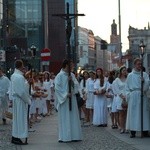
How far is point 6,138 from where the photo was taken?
55.1ft

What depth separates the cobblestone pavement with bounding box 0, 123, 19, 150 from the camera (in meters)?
14.6

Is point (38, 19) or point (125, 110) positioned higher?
point (38, 19)

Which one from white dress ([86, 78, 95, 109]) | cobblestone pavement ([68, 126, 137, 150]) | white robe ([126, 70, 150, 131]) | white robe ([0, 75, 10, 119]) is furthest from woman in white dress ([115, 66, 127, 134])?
white robe ([0, 75, 10, 119])

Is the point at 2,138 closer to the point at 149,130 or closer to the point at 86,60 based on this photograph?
the point at 149,130

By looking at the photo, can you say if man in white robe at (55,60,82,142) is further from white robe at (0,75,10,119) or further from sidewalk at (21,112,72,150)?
white robe at (0,75,10,119)

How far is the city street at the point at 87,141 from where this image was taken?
14.3 metres

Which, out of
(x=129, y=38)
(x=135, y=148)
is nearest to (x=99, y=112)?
(x=135, y=148)

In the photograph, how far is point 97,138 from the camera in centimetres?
1642

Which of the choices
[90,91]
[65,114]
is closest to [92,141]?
[65,114]

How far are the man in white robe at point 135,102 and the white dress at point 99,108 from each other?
4253 millimetres

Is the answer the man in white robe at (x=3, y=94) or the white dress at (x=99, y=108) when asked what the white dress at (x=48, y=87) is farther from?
the white dress at (x=99, y=108)

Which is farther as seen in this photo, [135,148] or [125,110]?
[125,110]

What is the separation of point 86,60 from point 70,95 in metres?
181

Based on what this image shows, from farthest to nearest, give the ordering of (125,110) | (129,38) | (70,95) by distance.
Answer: (129,38)
(125,110)
(70,95)
